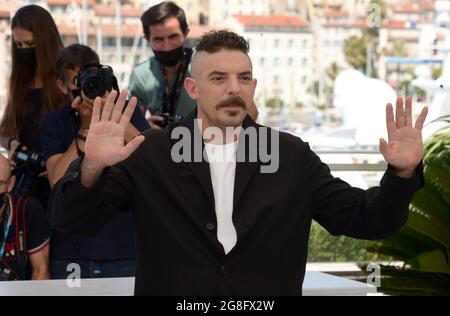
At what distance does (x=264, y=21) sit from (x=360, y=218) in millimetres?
62087

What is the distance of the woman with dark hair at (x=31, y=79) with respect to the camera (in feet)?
15.8

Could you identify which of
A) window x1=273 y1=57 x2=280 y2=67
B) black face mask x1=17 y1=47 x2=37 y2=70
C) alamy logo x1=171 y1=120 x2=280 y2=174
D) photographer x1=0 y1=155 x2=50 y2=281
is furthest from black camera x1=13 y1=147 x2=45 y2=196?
window x1=273 y1=57 x2=280 y2=67

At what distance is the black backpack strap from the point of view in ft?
14.5

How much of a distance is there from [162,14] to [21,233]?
1270mm

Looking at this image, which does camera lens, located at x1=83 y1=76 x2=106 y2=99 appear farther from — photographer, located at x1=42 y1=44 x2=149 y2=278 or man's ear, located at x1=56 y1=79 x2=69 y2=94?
man's ear, located at x1=56 y1=79 x2=69 y2=94

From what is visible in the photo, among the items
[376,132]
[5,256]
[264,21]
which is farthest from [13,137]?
[264,21]

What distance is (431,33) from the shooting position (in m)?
18.5

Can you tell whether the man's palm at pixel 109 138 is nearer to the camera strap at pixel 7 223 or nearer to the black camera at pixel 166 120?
the camera strap at pixel 7 223

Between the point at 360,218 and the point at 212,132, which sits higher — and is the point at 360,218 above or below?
below

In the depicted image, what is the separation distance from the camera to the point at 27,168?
4.67 m

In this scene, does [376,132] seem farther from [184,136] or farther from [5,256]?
[184,136]

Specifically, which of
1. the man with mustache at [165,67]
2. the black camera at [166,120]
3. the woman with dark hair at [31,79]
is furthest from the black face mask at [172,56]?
the woman with dark hair at [31,79]

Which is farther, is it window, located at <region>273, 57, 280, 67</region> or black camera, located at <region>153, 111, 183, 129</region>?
window, located at <region>273, 57, 280, 67</region>

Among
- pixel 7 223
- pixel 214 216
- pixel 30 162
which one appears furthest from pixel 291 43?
pixel 214 216
